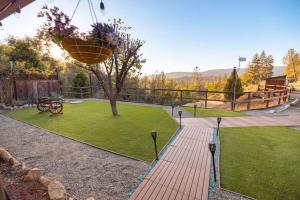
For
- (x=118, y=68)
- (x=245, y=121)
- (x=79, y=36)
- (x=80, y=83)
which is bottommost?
(x=245, y=121)

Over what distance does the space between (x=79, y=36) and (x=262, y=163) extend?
3334 mm

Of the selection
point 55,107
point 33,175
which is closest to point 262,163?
point 33,175

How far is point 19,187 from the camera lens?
2.00m

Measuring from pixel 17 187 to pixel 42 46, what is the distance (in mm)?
14927

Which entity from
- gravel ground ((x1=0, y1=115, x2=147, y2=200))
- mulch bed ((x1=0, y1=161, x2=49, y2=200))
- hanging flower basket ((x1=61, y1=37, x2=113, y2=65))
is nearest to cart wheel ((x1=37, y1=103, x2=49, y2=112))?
gravel ground ((x1=0, y1=115, x2=147, y2=200))

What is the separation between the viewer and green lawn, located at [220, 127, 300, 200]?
215cm

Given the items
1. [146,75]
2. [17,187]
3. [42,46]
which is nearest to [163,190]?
[17,187]

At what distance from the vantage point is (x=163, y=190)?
2070 millimetres

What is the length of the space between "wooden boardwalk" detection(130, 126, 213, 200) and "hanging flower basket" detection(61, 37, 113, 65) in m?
1.73

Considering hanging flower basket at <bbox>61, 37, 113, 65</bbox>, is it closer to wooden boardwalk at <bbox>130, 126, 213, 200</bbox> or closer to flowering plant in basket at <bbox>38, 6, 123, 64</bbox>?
flowering plant in basket at <bbox>38, 6, 123, 64</bbox>

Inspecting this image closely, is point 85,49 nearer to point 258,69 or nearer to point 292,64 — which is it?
point 292,64

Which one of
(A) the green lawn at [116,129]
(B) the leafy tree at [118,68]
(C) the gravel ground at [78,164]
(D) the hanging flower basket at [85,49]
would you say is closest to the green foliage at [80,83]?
(A) the green lawn at [116,129]

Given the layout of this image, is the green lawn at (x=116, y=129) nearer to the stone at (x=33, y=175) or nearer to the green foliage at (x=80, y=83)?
the stone at (x=33, y=175)

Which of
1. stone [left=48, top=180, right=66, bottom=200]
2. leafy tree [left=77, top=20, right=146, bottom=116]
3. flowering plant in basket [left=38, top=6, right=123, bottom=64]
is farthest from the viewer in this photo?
leafy tree [left=77, top=20, right=146, bottom=116]
